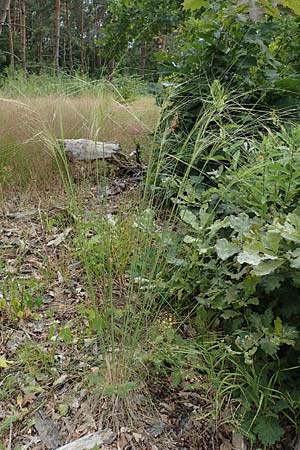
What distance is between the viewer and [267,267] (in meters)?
1.02

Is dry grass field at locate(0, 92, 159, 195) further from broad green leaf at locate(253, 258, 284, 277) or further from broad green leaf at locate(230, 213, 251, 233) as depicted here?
broad green leaf at locate(253, 258, 284, 277)

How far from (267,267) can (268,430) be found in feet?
1.59

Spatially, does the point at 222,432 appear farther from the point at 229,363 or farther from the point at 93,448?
the point at 93,448

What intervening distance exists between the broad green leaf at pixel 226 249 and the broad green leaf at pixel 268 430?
1.59 ft

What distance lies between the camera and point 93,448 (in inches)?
42.3

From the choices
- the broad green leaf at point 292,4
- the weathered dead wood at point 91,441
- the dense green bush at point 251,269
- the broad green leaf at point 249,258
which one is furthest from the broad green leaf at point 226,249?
the broad green leaf at point 292,4

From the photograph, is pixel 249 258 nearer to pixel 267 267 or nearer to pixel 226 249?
pixel 267 267

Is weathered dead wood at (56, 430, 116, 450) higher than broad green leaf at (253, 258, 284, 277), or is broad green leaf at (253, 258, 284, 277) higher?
broad green leaf at (253, 258, 284, 277)

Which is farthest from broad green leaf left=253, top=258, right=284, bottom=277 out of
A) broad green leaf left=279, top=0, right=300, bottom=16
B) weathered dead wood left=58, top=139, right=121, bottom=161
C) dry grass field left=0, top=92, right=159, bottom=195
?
weathered dead wood left=58, top=139, right=121, bottom=161

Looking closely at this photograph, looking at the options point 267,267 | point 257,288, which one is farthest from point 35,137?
point 267,267

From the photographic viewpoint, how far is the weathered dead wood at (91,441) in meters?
1.10

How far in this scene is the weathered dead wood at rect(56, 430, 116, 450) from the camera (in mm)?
1098

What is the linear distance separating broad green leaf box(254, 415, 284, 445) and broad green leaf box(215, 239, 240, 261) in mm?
484

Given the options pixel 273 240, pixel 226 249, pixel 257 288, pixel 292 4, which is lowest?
pixel 257 288
